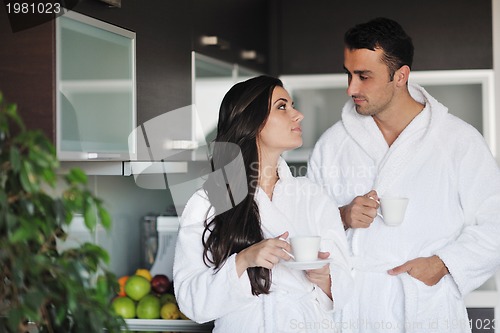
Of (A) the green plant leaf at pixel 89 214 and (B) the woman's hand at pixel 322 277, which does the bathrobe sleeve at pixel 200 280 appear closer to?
(B) the woman's hand at pixel 322 277

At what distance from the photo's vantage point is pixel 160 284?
9.16ft

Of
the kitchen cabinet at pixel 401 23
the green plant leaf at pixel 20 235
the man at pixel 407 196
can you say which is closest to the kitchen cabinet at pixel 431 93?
the kitchen cabinet at pixel 401 23

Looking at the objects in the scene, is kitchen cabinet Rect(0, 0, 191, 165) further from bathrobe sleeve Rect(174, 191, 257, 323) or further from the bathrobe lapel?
the bathrobe lapel

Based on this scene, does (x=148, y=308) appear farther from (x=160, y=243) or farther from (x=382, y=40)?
(x=382, y=40)

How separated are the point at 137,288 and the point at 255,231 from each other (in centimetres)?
68

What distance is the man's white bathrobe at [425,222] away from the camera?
2.44 metres

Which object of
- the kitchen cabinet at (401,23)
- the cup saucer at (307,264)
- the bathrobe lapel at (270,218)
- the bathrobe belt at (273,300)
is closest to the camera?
the cup saucer at (307,264)

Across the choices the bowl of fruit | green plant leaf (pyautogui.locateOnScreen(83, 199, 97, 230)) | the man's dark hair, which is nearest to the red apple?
the bowl of fruit

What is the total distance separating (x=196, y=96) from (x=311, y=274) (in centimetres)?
103

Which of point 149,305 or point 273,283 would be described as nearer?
point 273,283

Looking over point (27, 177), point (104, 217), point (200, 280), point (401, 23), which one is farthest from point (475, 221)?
point (401, 23)

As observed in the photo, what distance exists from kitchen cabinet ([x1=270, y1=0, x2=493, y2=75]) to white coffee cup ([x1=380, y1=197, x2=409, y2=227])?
1.84 meters

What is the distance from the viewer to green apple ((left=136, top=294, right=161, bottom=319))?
8.63 ft

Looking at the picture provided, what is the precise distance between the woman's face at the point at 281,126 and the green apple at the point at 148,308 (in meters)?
0.75
